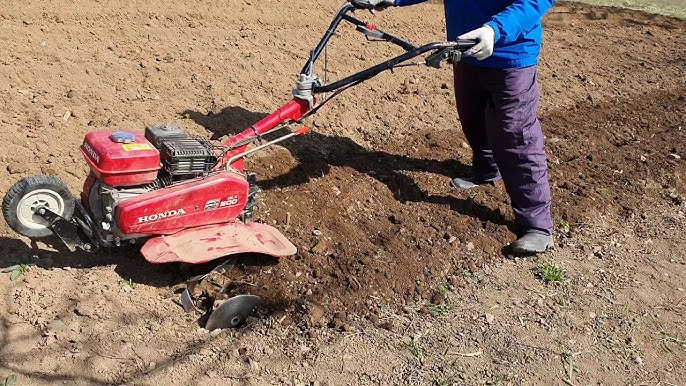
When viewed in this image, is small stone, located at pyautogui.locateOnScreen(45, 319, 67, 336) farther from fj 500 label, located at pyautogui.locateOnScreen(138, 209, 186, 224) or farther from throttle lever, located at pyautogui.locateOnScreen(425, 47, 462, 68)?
throttle lever, located at pyautogui.locateOnScreen(425, 47, 462, 68)

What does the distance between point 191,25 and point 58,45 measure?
1134mm

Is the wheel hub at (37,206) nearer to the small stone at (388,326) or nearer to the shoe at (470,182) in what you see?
the small stone at (388,326)

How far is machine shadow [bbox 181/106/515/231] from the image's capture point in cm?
471

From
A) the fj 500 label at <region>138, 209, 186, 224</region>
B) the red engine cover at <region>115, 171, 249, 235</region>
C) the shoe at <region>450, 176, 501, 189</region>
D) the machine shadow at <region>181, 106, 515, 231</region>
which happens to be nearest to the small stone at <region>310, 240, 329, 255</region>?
the red engine cover at <region>115, 171, 249, 235</region>

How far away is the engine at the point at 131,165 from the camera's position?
3.28 meters

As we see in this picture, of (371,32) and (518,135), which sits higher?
(371,32)

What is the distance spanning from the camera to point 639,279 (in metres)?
4.12

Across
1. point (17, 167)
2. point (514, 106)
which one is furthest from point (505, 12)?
point (17, 167)

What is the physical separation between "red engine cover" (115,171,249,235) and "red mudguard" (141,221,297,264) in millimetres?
42

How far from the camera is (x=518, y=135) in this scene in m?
4.18

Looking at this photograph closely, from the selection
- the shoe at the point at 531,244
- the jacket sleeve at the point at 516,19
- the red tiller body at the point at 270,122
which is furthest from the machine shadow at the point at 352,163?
the jacket sleeve at the point at 516,19

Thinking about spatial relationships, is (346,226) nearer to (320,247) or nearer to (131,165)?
(320,247)

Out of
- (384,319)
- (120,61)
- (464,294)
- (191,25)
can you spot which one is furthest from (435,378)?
(191,25)

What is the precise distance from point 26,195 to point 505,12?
7.53ft
